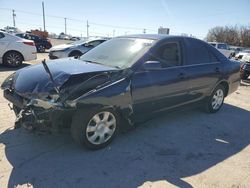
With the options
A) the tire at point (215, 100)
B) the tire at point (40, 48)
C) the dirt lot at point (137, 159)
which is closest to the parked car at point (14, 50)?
the dirt lot at point (137, 159)

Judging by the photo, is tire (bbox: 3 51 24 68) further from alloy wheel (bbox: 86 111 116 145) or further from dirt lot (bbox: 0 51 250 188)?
alloy wheel (bbox: 86 111 116 145)

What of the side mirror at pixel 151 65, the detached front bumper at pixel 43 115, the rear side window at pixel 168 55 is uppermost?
the rear side window at pixel 168 55

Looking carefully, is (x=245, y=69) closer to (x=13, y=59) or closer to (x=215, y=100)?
(x=215, y=100)

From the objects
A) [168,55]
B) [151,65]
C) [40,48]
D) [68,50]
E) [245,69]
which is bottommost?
[245,69]

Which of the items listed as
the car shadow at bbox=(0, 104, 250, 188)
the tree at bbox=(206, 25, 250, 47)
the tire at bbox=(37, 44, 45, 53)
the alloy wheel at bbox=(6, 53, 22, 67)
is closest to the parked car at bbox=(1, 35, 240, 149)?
the car shadow at bbox=(0, 104, 250, 188)

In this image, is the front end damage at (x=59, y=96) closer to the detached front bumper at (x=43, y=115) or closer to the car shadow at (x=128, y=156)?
the detached front bumper at (x=43, y=115)

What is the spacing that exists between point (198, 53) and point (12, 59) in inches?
314

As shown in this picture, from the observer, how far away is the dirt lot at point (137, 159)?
3090mm

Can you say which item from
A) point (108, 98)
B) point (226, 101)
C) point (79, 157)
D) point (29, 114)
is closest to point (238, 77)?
point (226, 101)

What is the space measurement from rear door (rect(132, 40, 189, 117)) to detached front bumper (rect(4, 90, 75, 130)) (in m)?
1.10

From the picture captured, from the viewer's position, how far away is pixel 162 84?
4301mm

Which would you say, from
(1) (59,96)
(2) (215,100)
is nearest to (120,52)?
(1) (59,96)

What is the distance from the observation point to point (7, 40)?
1022cm

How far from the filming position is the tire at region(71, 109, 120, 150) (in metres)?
3.42
